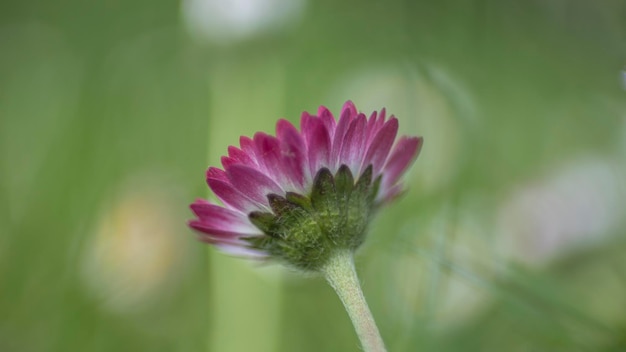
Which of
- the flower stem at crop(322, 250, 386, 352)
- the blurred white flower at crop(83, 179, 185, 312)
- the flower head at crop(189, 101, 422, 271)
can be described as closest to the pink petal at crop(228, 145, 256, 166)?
the flower head at crop(189, 101, 422, 271)

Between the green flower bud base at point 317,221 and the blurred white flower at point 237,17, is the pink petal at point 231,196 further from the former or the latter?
the blurred white flower at point 237,17

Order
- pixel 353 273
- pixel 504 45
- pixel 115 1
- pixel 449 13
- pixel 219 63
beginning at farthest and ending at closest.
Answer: pixel 115 1, pixel 219 63, pixel 504 45, pixel 449 13, pixel 353 273

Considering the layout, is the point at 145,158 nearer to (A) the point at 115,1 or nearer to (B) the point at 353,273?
(A) the point at 115,1

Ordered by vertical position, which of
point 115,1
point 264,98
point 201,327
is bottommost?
point 201,327

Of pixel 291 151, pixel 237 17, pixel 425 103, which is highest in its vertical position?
pixel 237 17

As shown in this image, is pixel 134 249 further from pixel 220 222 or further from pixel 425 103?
pixel 220 222

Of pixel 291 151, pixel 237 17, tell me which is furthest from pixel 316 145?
pixel 237 17

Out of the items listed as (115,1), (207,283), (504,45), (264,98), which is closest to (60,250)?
(207,283)
